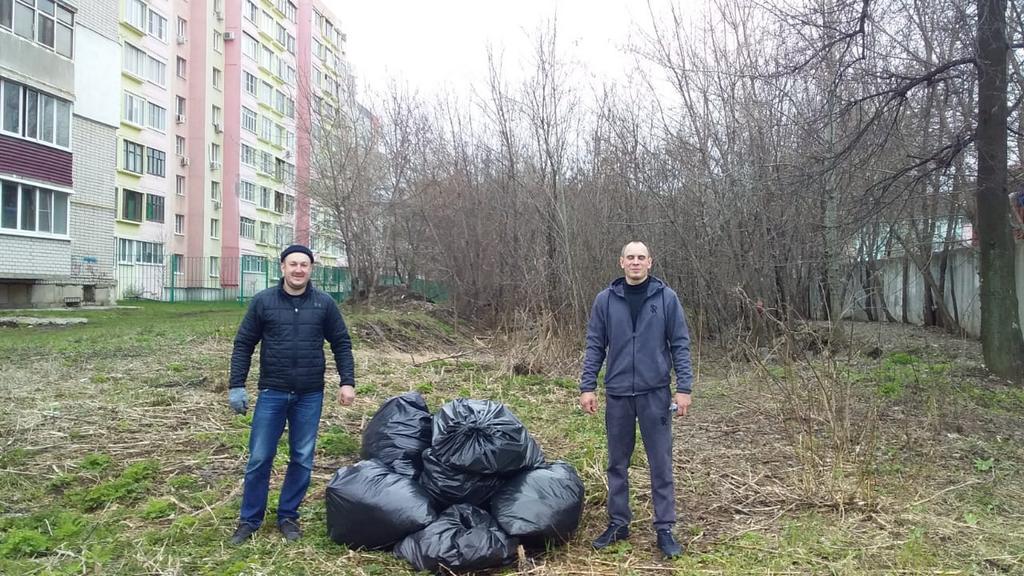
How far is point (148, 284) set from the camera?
99.7ft

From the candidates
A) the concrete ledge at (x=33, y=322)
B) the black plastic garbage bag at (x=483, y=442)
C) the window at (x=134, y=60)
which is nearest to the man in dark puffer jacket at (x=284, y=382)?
the black plastic garbage bag at (x=483, y=442)

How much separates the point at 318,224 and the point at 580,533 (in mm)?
21069

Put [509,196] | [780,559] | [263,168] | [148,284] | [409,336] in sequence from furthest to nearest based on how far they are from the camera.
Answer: [263,168]
[148,284]
[509,196]
[409,336]
[780,559]

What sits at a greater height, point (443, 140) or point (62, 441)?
point (443, 140)

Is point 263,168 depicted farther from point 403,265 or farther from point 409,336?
point 409,336

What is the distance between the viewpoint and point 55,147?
728 inches

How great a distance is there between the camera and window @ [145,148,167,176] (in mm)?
32344

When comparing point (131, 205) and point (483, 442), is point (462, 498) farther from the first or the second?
point (131, 205)

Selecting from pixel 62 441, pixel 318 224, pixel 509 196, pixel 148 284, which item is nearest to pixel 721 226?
pixel 509 196

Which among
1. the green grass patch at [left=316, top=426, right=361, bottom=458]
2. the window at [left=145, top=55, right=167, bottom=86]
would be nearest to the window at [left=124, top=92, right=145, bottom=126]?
the window at [left=145, top=55, right=167, bottom=86]

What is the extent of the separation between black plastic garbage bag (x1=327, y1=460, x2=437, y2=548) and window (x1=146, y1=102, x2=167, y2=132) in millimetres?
33043

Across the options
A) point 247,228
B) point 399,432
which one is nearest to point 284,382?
point 399,432

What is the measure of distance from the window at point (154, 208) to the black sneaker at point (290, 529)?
1254 inches

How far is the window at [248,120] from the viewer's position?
38750mm
